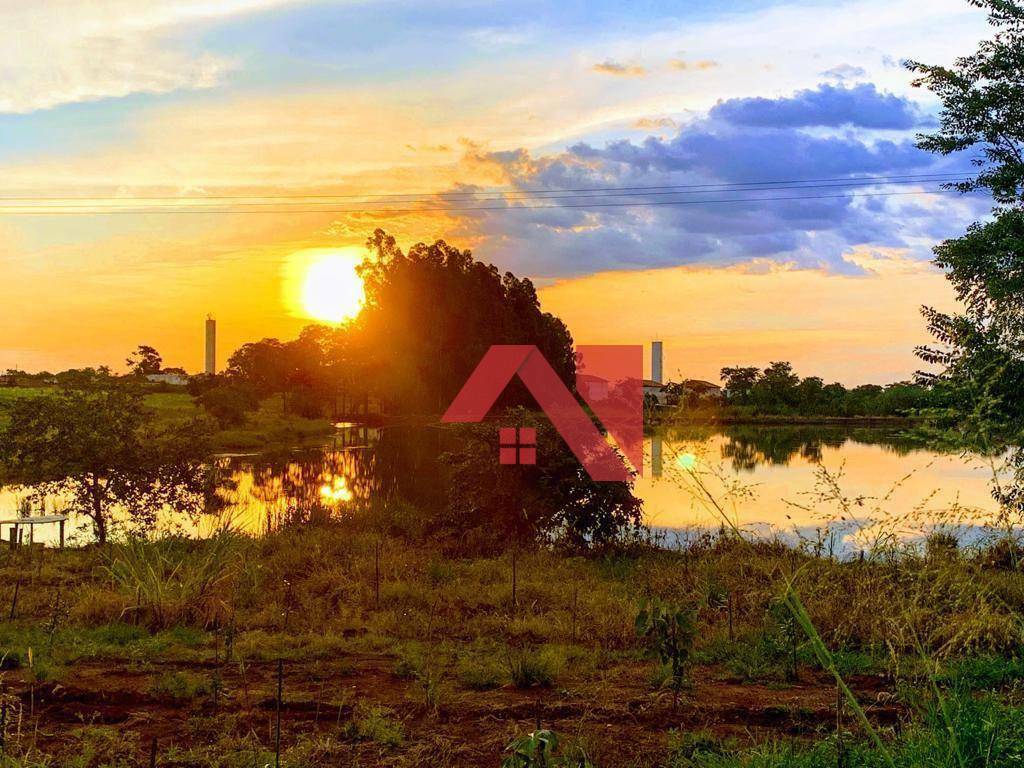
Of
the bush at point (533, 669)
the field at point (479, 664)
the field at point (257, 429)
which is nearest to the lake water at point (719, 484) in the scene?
the field at point (479, 664)

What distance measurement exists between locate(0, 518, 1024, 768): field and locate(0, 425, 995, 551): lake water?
56 cm

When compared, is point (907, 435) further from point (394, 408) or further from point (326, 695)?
point (394, 408)

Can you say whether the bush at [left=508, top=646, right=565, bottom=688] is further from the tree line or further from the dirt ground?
the tree line

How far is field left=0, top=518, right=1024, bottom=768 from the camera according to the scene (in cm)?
505

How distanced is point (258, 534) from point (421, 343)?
3779 centimetres

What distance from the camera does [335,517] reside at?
626 inches

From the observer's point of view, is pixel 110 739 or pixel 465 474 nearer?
pixel 110 739

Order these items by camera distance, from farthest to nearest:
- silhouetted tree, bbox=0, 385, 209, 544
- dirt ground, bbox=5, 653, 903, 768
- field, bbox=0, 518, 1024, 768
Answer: silhouetted tree, bbox=0, 385, 209, 544
dirt ground, bbox=5, 653, 903, 768
field, bbox=0, 518, 1024, 768

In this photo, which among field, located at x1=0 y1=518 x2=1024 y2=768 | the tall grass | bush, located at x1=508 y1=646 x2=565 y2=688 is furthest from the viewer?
the tall grass

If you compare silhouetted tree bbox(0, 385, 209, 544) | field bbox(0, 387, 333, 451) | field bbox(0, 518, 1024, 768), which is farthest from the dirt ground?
field bbox(0, 387, 333, 451)

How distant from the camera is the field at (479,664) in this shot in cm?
505

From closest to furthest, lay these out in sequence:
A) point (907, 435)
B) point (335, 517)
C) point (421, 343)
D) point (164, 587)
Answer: point (907, 435) → point (164, 587) → point (335, 517) → point (421, 343)

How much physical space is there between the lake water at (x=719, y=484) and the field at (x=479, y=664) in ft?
1.84

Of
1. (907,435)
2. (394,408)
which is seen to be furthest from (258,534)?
(394,408)
